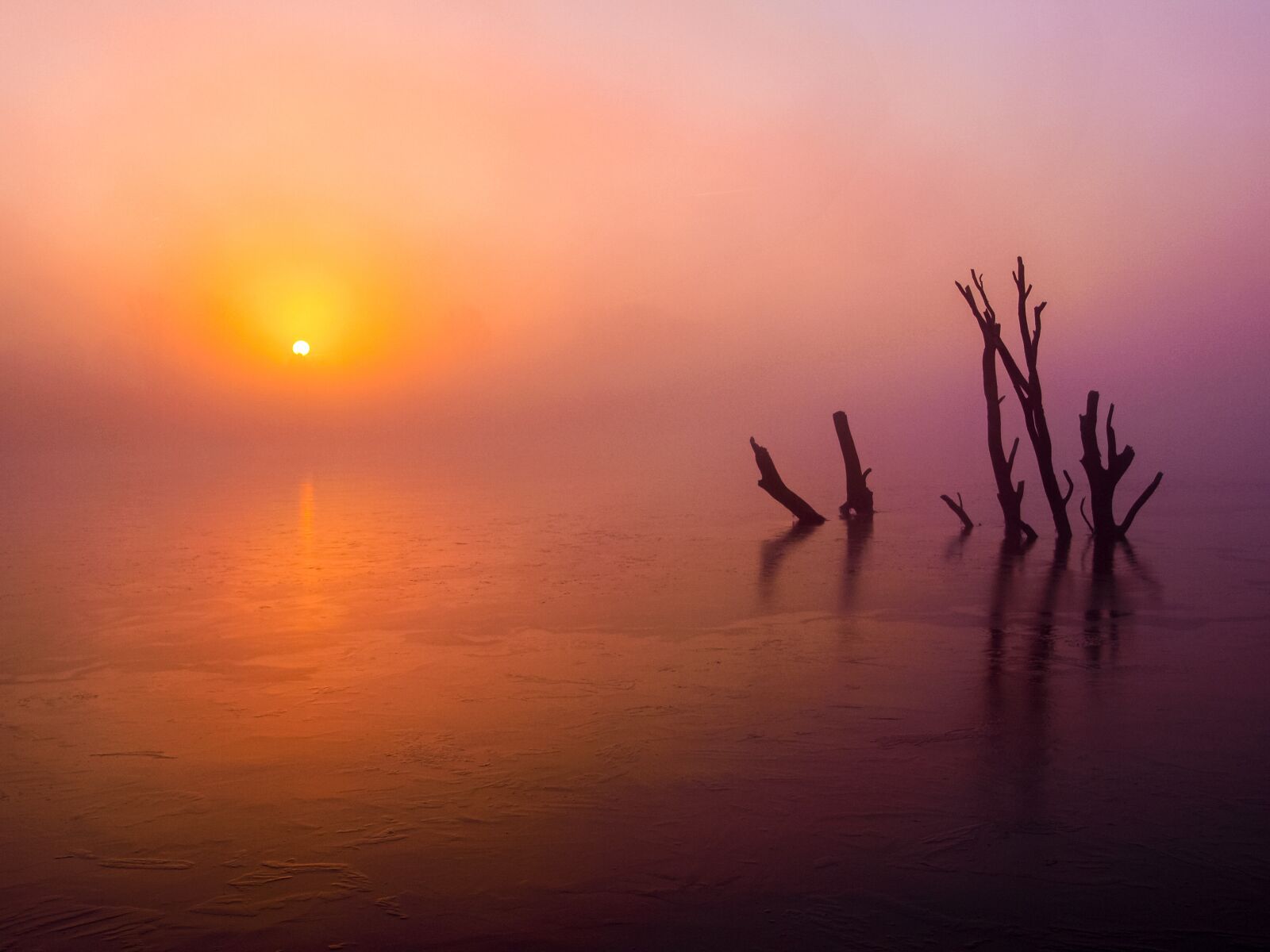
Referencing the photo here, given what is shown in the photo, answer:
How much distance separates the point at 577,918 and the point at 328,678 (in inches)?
198

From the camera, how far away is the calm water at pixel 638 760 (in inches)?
185

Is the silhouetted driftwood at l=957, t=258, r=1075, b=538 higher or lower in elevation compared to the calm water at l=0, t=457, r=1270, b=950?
higher

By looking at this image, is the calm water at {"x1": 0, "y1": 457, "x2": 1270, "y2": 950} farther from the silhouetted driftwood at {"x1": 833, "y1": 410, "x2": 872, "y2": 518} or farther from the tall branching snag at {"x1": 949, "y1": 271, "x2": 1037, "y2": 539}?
the silhouetted driftwood at {"x1": 833, "y1": 410, "x2": 872, "y2": 518}

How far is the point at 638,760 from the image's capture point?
6.78 metres

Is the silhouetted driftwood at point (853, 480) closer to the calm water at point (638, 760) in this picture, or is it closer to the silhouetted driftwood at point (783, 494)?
the silhouetted driftwood at point (783, 494)

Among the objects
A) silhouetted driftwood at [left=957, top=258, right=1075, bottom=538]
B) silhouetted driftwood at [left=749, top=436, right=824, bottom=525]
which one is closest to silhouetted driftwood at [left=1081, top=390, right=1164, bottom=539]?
silhouetted driftwood at [left=957, top=258, right=1075, bottom=538]

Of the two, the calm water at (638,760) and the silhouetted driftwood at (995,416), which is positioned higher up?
the silhouetted driftwood at (995,416)

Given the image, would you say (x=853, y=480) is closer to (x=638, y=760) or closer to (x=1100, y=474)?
(x=1100, y=474)

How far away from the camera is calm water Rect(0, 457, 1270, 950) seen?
4691mm

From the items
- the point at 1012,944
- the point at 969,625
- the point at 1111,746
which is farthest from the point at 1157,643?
the point at 1012,944

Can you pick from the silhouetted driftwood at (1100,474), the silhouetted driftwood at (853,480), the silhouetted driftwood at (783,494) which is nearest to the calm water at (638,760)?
the silhouetted driftwood at (1100,474)

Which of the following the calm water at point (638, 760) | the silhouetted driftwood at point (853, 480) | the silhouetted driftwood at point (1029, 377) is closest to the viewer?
the calm water at point (638, 760)

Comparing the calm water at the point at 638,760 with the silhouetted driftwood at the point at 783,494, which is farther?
the silhouetted driftwood at the point at 783,494

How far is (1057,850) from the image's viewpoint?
5.22 m
